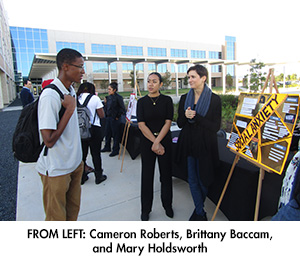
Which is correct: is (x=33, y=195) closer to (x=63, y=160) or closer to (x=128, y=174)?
(x=128, y=174)

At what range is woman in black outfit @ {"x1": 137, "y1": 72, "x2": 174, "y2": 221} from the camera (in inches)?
106

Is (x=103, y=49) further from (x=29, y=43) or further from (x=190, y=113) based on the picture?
(x=190, y=113)

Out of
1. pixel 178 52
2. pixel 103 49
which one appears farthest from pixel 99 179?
pixel 178 52

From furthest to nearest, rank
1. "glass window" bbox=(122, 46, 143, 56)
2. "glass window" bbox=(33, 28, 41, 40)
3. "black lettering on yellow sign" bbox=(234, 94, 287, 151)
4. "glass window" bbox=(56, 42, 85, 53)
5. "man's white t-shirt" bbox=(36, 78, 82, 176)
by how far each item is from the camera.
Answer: "glass window" bbox=(122, 46, 143, 56) < "glass window" bbox=(56, 42, 85, 53) < "glass window" bbox=(33, 28, 41, 40) < "black lettering on yellow sign" bbox=(234, 94, 287, 151) < "man's white t-shirt" bbox=(36, 78, 82, 176)

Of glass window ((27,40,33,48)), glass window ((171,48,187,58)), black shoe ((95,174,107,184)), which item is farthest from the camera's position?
glass window ((171,48,187,58))

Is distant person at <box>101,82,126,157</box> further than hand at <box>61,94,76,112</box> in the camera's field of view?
Yes

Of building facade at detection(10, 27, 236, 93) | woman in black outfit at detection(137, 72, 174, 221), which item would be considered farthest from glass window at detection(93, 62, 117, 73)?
woman in black outfit at detection(137, 72, 174, 221)

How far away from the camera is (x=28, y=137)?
167 centimetres

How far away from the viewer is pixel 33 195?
3.74 m

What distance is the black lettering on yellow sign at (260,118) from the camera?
1.96m

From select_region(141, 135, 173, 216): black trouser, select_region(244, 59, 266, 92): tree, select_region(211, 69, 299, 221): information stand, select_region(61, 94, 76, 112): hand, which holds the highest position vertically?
select_region(244, 59, 266, 92): tree

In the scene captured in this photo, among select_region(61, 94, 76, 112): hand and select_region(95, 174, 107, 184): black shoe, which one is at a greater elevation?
select_region(61, 94, 76, 112): hand

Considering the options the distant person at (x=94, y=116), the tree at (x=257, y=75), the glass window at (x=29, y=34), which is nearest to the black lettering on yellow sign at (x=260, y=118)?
the distant person at (x=94, y=116)

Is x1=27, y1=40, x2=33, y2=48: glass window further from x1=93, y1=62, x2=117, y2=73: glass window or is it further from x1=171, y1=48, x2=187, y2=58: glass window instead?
x1=171, y1=48, x2=187, y2=58: glass window
